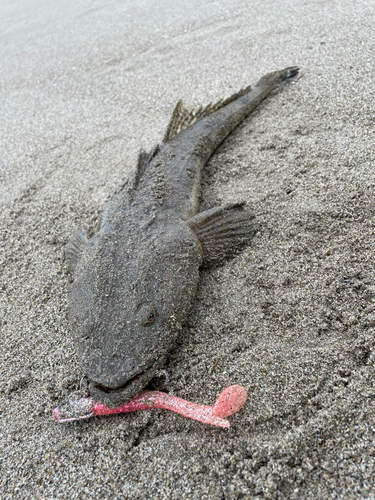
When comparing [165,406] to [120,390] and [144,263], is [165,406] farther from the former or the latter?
[144,263]

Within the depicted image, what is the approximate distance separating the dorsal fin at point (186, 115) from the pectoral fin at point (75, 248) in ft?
4.55

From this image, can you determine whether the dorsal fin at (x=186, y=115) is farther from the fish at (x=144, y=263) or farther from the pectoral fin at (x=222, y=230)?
the pectoral fin at (x=222, y=230)

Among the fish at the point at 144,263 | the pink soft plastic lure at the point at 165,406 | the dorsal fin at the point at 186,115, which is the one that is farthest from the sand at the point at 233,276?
the dorsal fin at the point at 186,115

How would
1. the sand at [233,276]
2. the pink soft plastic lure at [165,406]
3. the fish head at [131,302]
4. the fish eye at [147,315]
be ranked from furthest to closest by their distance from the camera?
the fish eye at [147,315] < the fish head at [131,302] < the pink soft plastic lure at [165,406] < the sand at [233,276]

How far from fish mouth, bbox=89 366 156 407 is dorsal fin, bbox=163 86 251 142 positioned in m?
2.45

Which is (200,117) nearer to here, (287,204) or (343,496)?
(287,204)

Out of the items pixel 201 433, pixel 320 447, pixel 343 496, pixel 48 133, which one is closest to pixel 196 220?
pixel 201 433

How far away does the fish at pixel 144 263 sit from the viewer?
2023mm

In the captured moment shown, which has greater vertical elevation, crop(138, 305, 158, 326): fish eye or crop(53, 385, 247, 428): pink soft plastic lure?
crop(138, 305, 158, 326): fish eye

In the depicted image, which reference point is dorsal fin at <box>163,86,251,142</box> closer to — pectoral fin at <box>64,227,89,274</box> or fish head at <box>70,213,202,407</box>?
pectoral fin at <box>64,227,89,274</box>

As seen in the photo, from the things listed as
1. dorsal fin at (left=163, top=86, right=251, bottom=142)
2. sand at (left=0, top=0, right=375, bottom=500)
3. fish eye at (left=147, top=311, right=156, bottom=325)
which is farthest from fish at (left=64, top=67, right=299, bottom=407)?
dorsal fin at (left=163, top=86, right=251, bottom=142)

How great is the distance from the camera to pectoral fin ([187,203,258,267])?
2.74m

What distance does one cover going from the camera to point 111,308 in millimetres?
2184

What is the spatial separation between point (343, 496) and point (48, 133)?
4.48 meters
